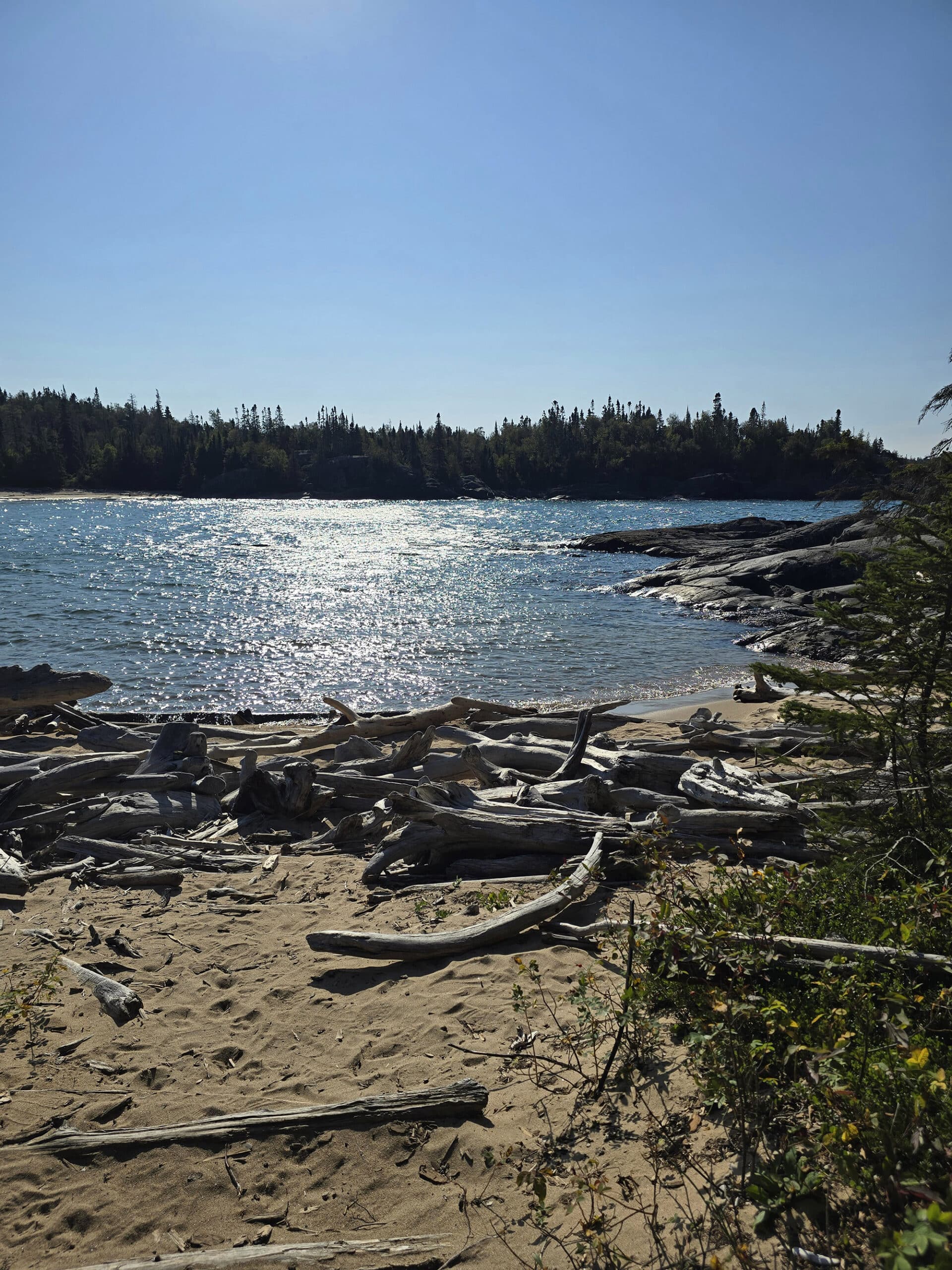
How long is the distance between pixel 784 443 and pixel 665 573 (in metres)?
110

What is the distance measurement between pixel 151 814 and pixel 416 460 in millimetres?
146791

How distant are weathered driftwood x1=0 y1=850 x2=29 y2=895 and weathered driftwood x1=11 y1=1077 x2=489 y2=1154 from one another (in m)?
3.26

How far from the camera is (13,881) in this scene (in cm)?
639

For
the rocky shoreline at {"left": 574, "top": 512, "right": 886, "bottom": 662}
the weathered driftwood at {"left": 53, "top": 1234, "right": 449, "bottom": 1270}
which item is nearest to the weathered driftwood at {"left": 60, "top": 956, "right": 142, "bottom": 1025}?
the weathered driftwood at {"left": 53, "top": 1234, "right": 449, "bottom": 1270}

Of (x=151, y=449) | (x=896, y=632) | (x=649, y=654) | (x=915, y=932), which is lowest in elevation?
(x=649, y=654)

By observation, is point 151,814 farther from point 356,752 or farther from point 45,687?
point 45,687

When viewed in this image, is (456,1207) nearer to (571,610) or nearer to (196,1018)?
(196,1018)

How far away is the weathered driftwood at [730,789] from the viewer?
629 centimetres

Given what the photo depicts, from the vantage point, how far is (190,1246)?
2975 mm

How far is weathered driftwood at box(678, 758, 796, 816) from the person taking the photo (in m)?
6.29

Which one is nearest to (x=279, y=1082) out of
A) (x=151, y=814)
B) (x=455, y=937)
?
(x=455, y=937)

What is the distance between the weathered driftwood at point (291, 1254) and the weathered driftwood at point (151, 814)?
16.4 ft

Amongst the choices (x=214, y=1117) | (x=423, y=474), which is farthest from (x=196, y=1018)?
(x=423, y=474)

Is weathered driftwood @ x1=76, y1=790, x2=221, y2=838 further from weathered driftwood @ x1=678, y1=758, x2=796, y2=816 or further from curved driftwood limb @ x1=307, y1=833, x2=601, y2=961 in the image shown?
weathered driftwood @ x1=678, y1=758, x2=796, y2=816
